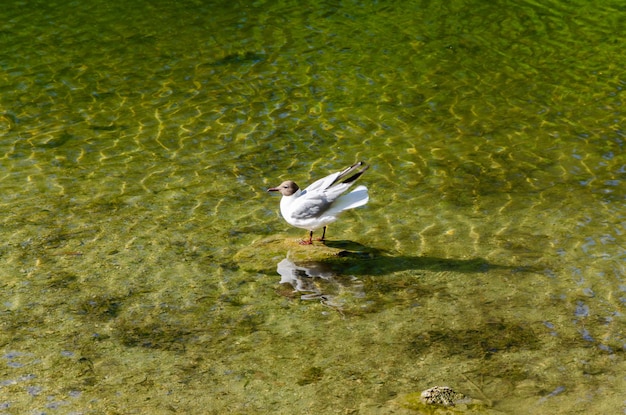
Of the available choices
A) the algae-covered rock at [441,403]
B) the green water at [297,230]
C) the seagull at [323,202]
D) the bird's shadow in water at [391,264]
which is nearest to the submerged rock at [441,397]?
the algae-covered rock at [441,403]

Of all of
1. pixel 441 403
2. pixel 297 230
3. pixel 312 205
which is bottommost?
pixel 297 230

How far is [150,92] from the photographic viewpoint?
1404cm

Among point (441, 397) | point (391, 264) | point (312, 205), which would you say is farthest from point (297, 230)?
point (441, 397)

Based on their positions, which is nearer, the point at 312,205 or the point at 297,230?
the point at 312,205

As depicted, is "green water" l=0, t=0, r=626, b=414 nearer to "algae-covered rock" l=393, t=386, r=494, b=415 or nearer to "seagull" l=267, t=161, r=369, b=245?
"algae-covered rock" l=393, t=386, r=494, b=415

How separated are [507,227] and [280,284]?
2954 mm

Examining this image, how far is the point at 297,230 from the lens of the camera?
9.84 metres

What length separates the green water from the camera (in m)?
6.98

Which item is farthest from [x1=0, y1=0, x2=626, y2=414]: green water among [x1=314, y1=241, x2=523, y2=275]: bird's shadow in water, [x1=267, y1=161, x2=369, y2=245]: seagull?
[x1=267, y1=161, x2=369, y2=245]: seagull

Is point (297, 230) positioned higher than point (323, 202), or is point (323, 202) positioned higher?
point (323, 202)

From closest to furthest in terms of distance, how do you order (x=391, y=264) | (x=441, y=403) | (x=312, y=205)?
(x=441, y=403)
(x=312, y=205)
(x=391, y=264)

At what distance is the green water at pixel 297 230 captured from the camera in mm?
6980

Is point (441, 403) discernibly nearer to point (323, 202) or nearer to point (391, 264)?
point (391, 264)

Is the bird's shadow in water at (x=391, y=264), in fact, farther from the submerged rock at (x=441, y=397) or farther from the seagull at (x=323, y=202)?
the submerged rock at (x=441, y=397)
